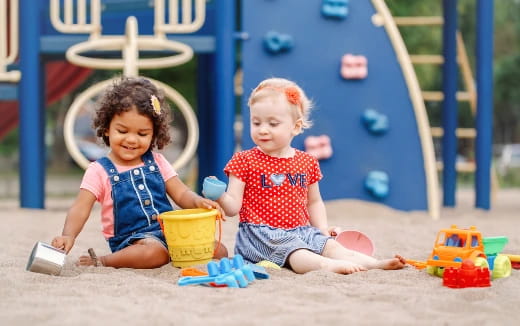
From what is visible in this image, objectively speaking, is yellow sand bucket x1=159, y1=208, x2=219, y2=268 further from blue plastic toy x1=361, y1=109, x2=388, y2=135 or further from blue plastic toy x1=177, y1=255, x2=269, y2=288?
blue plastic toy x1=361, y1=109, x2=388, y2=135

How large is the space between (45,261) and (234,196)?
836 mm

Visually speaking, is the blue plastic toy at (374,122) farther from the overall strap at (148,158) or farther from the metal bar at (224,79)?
the overall strap at (148,158)

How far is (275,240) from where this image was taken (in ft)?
10.8

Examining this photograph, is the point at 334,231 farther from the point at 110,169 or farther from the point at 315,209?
the point at 110,169

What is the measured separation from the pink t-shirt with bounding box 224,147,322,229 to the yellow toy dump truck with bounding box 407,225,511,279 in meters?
0.63

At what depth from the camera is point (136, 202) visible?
334 cm

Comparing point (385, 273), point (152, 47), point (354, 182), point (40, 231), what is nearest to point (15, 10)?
point (152, 47)

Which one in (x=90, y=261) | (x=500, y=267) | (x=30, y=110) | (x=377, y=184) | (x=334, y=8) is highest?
(x=334, y=8)

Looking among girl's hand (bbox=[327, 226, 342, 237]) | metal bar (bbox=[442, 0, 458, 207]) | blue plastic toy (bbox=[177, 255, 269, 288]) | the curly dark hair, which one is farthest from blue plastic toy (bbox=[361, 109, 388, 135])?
blue plastic toy (bbox=[177, 255, 269, 288])

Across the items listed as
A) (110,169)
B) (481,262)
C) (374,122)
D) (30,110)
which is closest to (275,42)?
(374,122)

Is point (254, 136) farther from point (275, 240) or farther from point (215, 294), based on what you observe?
point (215, 294)

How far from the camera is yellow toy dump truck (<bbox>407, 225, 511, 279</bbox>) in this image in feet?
9.55

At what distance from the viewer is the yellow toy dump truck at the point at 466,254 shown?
9.55 ft

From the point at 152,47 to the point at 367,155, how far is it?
6.10 ft
